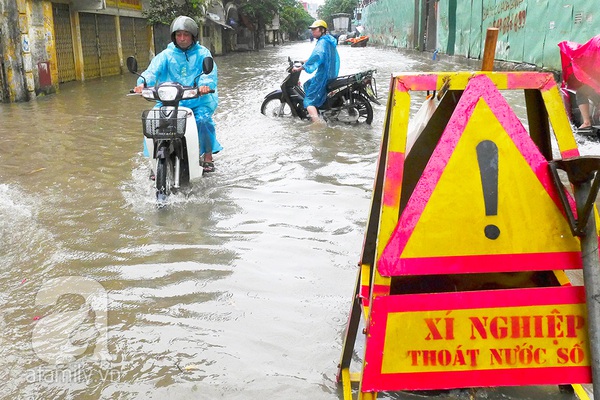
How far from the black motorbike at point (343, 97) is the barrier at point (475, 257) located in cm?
669

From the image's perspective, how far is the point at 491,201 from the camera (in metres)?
1.92

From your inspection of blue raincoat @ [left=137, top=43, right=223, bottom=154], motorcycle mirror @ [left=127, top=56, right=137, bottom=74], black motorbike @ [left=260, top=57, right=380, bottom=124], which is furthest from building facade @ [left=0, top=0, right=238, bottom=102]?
motorcycle mirror @ [left=127, top=56, right=137, bottom=74]

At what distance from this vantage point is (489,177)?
1.91 metres

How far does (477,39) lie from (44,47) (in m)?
13.3

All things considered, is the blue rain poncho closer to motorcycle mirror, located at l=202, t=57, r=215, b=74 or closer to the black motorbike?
the black motorbike

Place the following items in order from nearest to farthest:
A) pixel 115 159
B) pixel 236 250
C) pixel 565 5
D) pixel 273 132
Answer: pixel 236 250 < pixel 115 159 < pixel 273 132 < pixel 565 5

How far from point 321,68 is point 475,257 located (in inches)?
272

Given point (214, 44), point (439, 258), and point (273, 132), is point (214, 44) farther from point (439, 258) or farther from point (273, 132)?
point (439, 258)

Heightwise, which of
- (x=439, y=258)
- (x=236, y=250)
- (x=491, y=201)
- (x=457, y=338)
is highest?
(x=491, y=201)

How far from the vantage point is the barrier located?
A: 6.24 ft

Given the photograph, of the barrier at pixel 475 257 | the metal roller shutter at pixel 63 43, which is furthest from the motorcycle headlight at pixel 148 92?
the metal roller shutter at pixel 63 43

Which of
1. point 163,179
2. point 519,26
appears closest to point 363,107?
point 163,179

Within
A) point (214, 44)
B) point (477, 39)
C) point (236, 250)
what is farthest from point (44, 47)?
point (214, 44)

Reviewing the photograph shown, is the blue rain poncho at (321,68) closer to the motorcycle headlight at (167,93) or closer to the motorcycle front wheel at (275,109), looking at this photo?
the motorcycle front wheel at (275,109)
